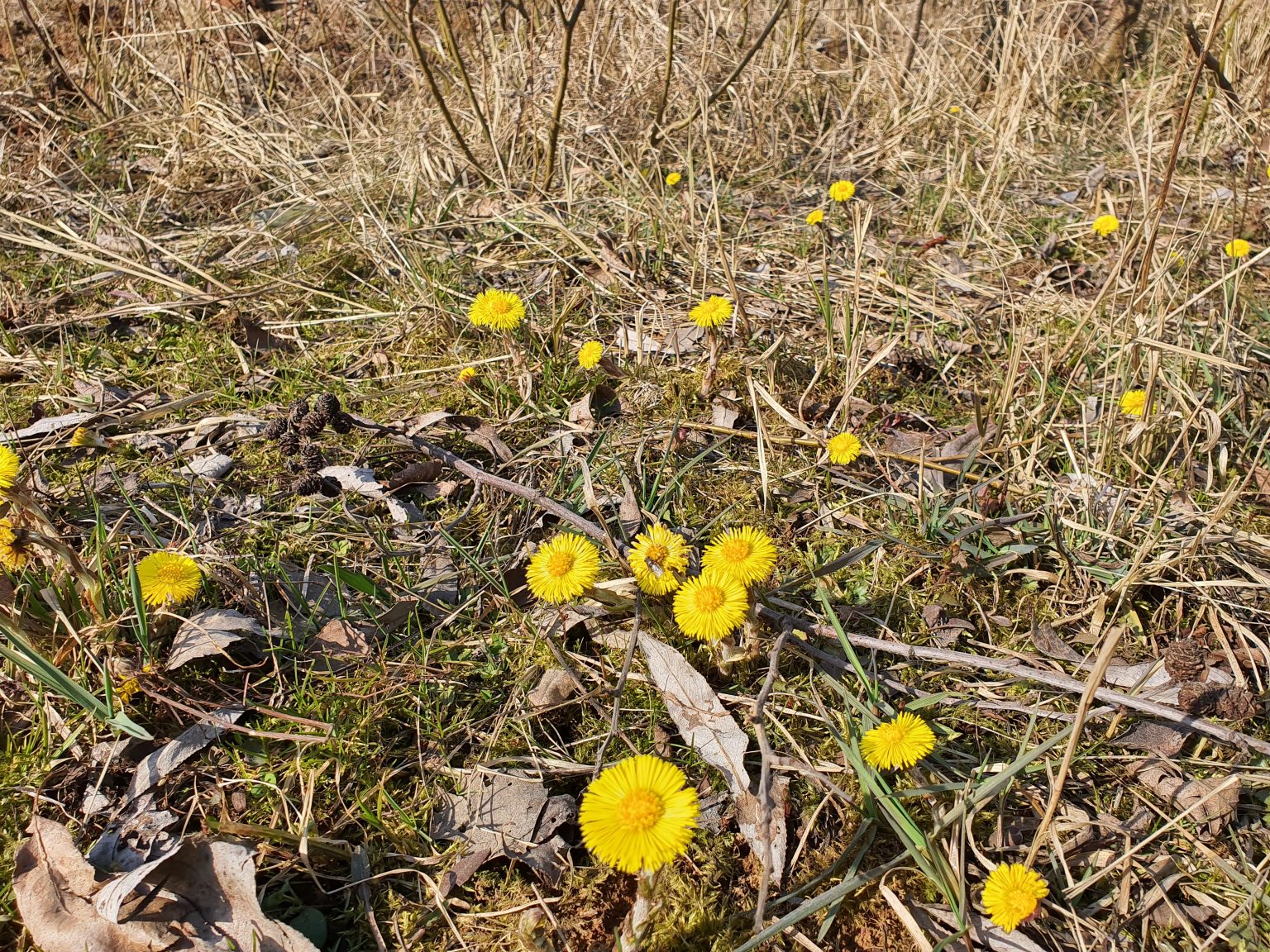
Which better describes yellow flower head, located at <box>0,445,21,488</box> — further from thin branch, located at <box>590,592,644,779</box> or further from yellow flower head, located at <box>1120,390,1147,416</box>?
yellow flower head, located at <box>1120,390,1147,416</box>

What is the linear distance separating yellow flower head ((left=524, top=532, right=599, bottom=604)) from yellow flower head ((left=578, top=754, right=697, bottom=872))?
0.48m

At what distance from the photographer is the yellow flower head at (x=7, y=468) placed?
155 centimetres

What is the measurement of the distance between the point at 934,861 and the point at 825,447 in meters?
1.14

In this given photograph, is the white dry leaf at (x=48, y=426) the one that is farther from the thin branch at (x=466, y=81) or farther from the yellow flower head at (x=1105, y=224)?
the yellow flower head at (x=1105, y=224)

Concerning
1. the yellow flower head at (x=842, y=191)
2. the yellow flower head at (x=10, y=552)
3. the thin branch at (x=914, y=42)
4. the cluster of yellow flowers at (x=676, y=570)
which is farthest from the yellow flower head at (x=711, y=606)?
the thin branch at (x=914, y=42)

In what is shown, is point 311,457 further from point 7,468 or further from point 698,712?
point 698,712

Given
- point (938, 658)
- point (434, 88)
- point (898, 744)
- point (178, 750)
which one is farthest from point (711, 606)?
point (434, 88)

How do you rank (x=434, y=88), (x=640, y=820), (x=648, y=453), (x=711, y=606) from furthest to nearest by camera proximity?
(x=434, y=88) → (x=648, y=453) → (x=711, y=606) → (x=640, y=820)

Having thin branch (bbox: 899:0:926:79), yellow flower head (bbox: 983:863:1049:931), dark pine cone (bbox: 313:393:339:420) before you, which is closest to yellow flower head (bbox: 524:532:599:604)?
dark pine cone (bbox: 313:393:339:420)

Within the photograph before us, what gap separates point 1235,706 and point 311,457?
2.01 metres

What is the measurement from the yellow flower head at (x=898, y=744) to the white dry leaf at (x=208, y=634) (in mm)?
1173

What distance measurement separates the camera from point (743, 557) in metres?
1.64

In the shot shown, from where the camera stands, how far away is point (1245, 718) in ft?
5.14

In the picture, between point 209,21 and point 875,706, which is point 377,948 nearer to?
point 875,706
